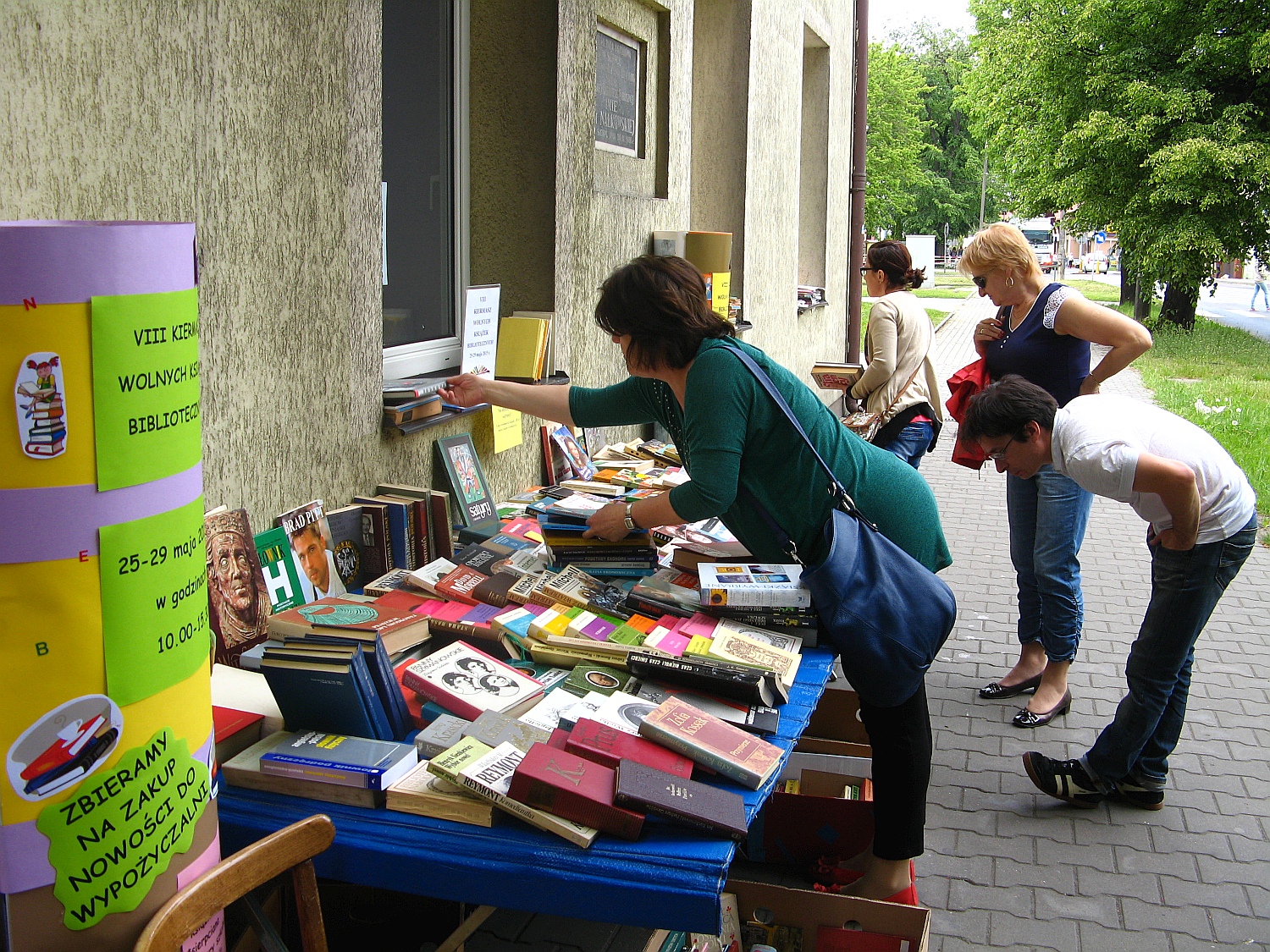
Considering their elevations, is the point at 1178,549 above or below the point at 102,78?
below

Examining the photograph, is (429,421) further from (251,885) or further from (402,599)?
(251,885)

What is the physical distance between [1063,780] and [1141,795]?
0.32 metres

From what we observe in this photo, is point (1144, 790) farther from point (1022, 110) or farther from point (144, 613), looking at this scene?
point (1022, 110)

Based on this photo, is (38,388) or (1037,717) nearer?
(38,388)

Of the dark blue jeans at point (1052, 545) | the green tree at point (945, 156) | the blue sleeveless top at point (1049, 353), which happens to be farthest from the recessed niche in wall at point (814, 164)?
the green tree at point (945, 156)

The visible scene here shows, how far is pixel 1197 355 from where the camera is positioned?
20.0m

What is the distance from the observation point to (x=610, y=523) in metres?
3.19

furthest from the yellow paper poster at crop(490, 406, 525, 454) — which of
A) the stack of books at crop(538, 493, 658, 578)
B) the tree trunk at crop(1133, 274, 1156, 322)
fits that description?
the tree trunk at crop(1133, 274, 1156, 322)

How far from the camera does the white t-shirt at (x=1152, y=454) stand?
3457mm

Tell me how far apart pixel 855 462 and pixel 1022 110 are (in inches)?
982

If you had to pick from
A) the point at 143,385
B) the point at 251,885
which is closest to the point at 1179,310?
the point at 251,885

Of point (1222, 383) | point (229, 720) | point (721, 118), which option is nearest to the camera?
point (229, 720)

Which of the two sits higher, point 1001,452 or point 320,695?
point 1001,452

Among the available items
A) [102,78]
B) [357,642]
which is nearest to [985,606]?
[357,642]
